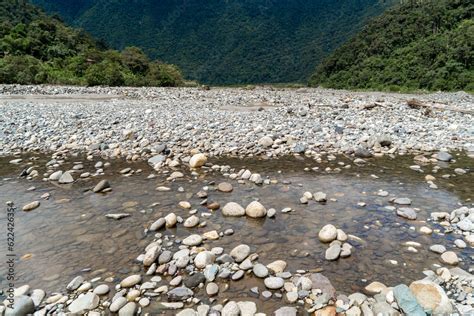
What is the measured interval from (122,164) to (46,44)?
52478 mm

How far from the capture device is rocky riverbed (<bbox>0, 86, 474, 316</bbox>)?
3918 mm

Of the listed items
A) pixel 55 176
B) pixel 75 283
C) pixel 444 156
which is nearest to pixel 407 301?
pixel 75 283

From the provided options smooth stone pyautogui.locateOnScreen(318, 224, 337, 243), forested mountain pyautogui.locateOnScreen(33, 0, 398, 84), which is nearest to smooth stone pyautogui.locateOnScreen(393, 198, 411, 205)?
smooth stone pyautogui.locateOnScreen(318, 224, 337, 243)

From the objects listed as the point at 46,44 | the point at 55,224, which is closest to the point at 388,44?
the point at 46,44

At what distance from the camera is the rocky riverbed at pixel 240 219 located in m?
3.92

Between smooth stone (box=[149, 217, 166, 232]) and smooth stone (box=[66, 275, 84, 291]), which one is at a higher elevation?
smooth stone (box=[66, 275, 84, 291])

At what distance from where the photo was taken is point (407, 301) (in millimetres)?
3543

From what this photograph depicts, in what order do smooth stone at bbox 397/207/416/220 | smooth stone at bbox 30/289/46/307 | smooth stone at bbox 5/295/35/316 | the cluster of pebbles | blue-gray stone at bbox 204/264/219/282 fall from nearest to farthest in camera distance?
smooth stone at bbox 5/295/35/316, smooth stone at bbox 30/289/46/307, blue-gray stone at bbox 204/264/219/282, smooth stone at bbox 397/207/416/220, the cluster of pebbles

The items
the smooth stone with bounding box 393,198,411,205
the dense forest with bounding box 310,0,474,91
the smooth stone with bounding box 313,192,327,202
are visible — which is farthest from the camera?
the dense forest with bounding box 310,0,474,91

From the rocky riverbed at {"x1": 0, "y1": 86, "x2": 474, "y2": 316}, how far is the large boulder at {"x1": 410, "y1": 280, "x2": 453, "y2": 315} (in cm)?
1

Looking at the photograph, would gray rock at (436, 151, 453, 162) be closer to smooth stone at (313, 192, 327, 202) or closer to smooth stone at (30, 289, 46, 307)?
smooth stone at (313, 192, 327, 202)

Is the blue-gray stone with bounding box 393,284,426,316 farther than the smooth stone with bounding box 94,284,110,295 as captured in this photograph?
No

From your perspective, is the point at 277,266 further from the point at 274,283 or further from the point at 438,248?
the point at 438,248

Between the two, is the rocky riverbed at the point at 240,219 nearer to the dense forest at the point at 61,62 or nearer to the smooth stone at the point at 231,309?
the smooth stone at the point at 231,309
